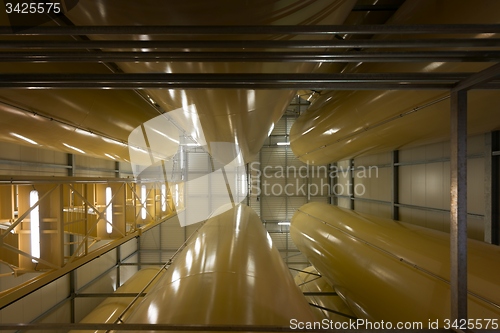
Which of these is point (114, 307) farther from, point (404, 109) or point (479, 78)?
point (479, 78)

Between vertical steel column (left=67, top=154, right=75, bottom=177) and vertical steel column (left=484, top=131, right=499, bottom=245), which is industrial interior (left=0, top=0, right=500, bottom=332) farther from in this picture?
vertical steel column (left=67, top=154, right=75, bottom=177)

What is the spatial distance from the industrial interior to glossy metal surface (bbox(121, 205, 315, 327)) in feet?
0.06

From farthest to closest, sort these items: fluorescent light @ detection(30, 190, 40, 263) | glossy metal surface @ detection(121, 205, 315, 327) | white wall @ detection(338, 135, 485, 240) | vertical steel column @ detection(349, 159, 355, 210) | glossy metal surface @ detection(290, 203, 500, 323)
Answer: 1. vertical steel column @ detection(349, 159, 355, 210)
2. white wall @ detection(338, 135, 485, 240)
3. fluorescent light @ detection(30, 190, 40, 263)
4. glossy metal surface @ detection(290, 203, 500, 323)
5. glossy metal surface @ detection(121, 205, 315, 327)

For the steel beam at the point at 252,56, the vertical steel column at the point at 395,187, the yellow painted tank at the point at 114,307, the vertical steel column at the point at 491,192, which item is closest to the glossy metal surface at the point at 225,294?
the steel beam at the point at 252,56

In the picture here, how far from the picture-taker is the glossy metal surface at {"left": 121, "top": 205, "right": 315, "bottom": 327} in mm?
1876

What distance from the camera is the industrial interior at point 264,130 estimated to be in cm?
149

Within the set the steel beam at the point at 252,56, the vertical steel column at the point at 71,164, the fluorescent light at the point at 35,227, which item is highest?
the steel beam at the point at 252,56

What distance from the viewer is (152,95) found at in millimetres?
2828

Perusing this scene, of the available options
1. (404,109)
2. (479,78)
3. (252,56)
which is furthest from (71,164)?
(479,78)

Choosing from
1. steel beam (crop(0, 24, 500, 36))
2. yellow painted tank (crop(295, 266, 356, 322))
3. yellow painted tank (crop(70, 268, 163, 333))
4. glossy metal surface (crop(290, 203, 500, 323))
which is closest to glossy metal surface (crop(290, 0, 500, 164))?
steel beam (crop(0, 24, 500, 36))

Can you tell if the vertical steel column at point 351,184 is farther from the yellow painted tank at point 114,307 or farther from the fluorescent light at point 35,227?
the fluorescent light at point 35,227

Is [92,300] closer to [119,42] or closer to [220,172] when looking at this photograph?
[220,172]

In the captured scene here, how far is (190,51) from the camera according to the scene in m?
1.77

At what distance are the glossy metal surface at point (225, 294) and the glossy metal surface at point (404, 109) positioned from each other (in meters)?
2.46
